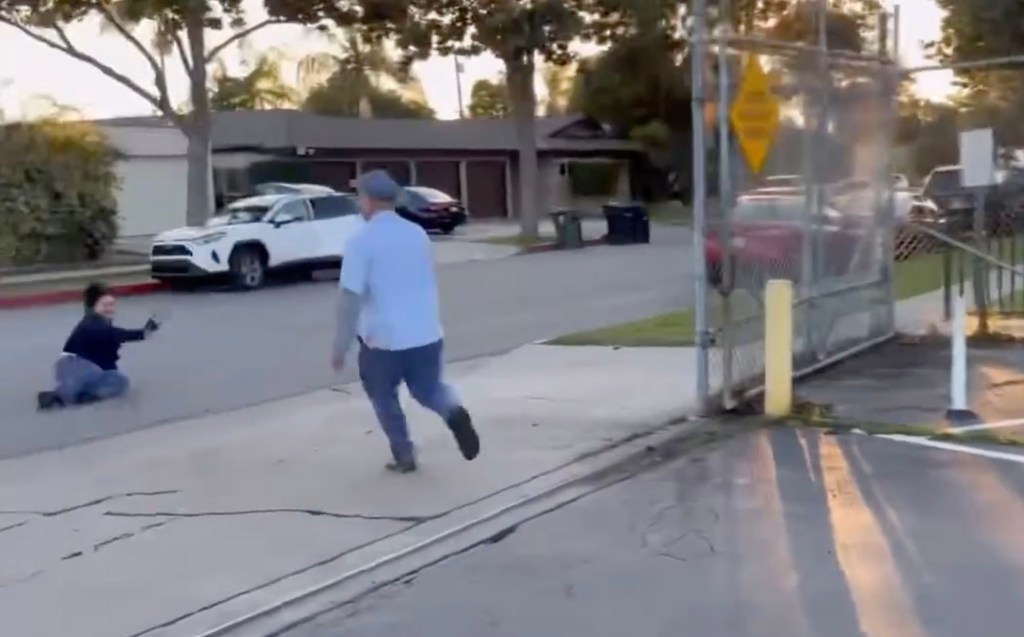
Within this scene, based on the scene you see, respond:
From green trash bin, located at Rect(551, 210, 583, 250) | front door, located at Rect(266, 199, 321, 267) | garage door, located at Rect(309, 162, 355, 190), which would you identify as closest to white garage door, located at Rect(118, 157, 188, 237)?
garage door, located at Rect(309, 162, 355, 190)

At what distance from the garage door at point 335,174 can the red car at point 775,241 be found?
37.5m

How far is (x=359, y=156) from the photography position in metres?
50.2

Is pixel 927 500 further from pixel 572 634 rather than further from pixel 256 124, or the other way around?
pixel 256 124

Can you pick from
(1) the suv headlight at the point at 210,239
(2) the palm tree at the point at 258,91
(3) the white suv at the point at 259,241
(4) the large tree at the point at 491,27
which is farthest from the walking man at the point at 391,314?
(2) the palm tree at the point at 258,91

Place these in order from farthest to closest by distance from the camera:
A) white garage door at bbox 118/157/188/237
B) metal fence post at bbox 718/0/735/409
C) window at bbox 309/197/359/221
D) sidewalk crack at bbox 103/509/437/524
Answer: white garage door at bbox 118/157/188/237
window at bbox 309/197/359/221
metal fence post at bbox 718/0/735/409
sidewalk crack at bbox 103/509/437/524

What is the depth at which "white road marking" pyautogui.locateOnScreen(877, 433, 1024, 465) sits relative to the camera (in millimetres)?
9431

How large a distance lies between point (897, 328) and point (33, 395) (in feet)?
27.1

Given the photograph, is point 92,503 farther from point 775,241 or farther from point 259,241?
point 259,241

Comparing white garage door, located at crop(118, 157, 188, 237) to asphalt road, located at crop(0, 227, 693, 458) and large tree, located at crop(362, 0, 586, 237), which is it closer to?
large tree, located at crop(362, 0, 586, 237)

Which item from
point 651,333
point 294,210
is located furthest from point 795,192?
point 294,210

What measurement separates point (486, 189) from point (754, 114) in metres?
45.8

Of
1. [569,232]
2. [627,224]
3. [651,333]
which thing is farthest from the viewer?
[627,224]

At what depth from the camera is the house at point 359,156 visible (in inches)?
1622

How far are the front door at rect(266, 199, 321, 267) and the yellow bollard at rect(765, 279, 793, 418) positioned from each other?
53.6ft
